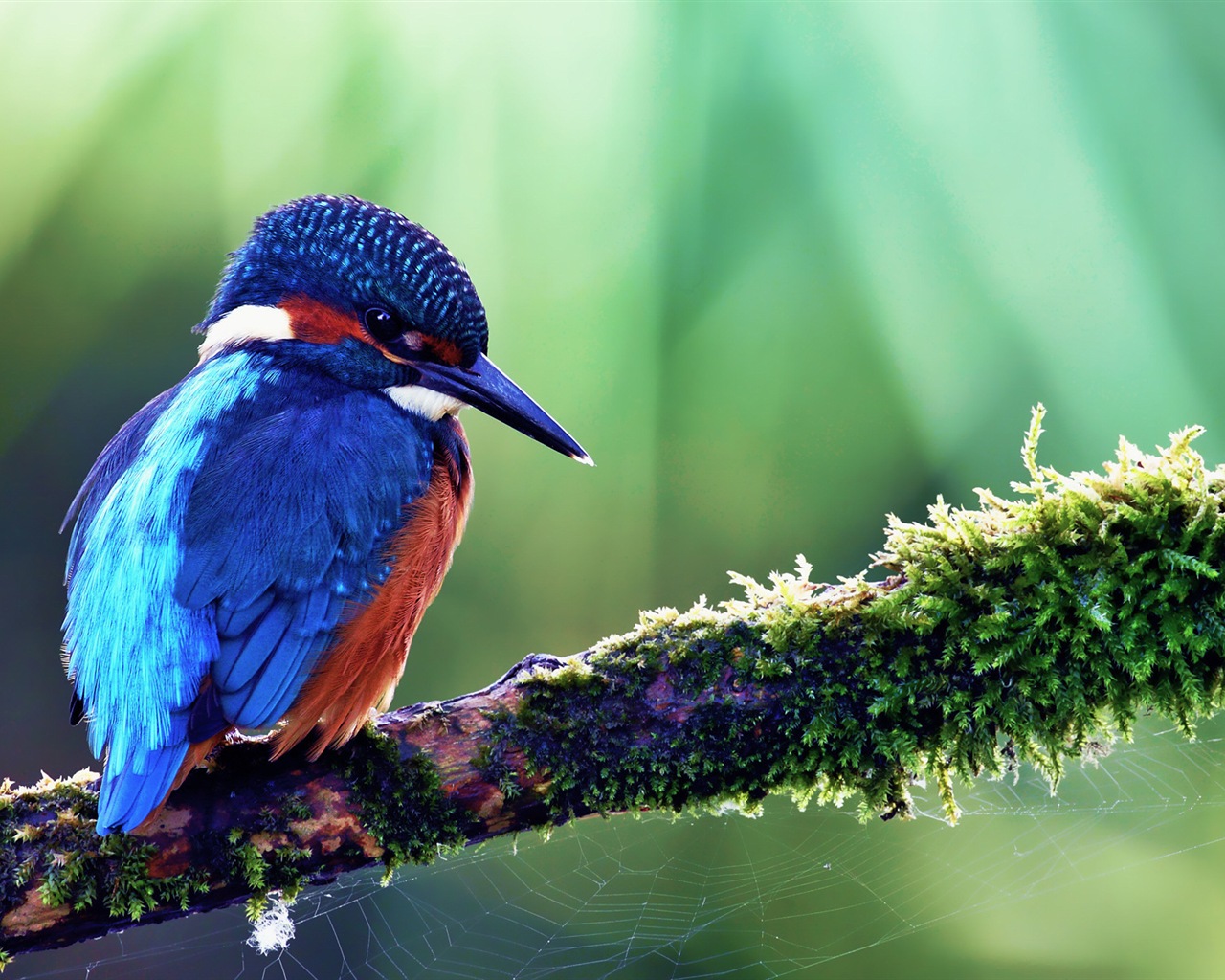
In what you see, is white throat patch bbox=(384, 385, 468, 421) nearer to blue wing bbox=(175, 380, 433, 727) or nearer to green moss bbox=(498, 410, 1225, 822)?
blue wing bbox=(175, 380, 433, 727)

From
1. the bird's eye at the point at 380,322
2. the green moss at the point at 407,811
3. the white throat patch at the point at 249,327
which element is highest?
the white throat patch at the point at 249,327

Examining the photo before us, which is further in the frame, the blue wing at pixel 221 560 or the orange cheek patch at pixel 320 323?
the orange cheek patch at pixel 320 323

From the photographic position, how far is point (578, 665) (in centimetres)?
168

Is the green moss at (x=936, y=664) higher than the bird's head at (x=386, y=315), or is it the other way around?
the bird's head at (x=386, y=315)

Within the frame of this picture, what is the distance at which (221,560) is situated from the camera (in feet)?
5.57

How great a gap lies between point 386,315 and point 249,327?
293 millimetres

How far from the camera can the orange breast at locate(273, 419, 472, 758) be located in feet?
5.61

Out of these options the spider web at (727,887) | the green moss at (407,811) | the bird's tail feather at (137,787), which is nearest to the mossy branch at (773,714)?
the green moss at (407,811)

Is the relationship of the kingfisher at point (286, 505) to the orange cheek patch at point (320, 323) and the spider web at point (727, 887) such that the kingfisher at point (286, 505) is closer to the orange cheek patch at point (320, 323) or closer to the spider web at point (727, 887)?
the orange cheek patch at point (320, 323)

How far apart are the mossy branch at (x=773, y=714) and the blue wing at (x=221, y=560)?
0.50 feet

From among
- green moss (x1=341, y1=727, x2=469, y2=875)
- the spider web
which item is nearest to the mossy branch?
green moss (x1=341, y1=727, x2=469, y2=875)

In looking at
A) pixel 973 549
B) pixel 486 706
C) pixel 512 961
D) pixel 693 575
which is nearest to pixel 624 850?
pixel 512 961

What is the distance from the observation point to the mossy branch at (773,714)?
4.87 ft

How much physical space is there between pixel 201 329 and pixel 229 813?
1023 millimetres
